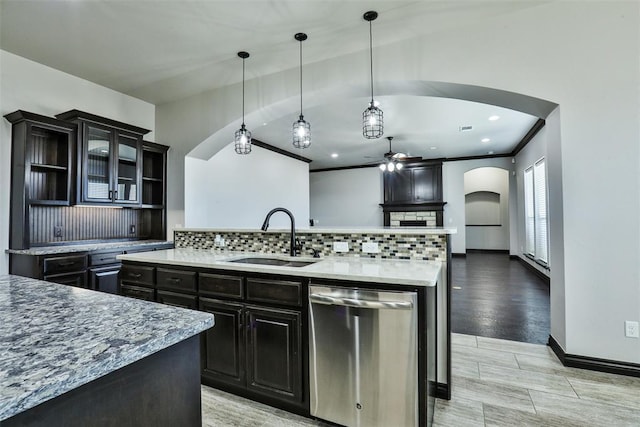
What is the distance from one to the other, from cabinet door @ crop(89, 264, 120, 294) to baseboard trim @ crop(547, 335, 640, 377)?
4415 millimetres

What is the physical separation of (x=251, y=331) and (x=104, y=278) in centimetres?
239

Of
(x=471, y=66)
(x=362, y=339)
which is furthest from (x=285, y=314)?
(x=471, y=66)

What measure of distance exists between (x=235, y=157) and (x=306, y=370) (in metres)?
4.73

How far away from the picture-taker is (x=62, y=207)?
3551mm

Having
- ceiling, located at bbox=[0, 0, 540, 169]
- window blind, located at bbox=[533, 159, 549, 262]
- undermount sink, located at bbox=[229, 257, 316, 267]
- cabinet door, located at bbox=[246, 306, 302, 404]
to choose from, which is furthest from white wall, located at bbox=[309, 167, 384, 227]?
cabinet door, located at bbox=[246, 306, 302, 404]

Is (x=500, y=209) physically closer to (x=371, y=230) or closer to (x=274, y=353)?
(x=371, y=230)

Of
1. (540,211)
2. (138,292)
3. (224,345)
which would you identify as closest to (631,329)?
(224,345)

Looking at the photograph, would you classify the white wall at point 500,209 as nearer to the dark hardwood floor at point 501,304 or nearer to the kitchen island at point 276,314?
the dark hardwood floor at point 501,304

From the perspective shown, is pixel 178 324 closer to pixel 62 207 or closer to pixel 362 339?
pixel 362 339

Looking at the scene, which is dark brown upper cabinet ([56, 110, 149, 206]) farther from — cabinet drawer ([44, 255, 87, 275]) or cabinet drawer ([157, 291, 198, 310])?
cabinet drawer ([157, 291, 198, 310])

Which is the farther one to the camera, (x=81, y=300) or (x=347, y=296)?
(x=347, y=296)

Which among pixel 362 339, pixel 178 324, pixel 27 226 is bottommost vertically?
pixel 362 339

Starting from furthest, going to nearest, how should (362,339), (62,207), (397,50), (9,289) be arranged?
(62,207), (397,50), (362,339), (9,289)

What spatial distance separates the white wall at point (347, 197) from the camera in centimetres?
992
